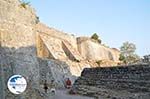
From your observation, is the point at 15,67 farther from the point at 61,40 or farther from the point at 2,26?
the point at 61,40

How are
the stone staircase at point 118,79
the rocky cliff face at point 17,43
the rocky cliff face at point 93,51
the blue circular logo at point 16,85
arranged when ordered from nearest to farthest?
1. the blue circular logo at point 16,85
2. the rocky cliff face at point 17,43
3. the stone staircase at point 118,79
4. the rocky cliff face at point 93,51

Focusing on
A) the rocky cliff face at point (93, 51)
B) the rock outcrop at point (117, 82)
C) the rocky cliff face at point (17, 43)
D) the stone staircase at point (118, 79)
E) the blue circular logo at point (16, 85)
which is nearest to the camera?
the blue circular logo at point (16, 85)

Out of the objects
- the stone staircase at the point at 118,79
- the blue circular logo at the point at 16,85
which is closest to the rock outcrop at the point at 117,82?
the stone staircase at the point at 118,79

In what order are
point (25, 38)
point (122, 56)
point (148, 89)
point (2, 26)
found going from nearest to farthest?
point (2, 26), point (25, 38), point (148, 89), point (122, 56)

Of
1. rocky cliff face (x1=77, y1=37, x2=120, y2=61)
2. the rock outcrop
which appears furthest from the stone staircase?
rocky cliff face (x1=77, y1=37, x2=120, y2=61)

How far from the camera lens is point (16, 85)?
8328 millimetres

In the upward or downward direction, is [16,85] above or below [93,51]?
below

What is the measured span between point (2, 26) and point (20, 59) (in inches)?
64.5

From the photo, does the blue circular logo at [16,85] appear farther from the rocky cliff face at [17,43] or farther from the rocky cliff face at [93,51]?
the rocky cliff face at [93,51]

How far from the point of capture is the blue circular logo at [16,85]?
27.1 ft

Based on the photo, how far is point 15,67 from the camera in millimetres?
13422

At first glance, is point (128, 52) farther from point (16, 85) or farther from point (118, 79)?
point (16, 85)

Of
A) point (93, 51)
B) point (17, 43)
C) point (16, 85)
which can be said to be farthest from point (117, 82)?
point (93, 51)

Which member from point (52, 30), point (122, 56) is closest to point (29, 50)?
point (52, 30)
